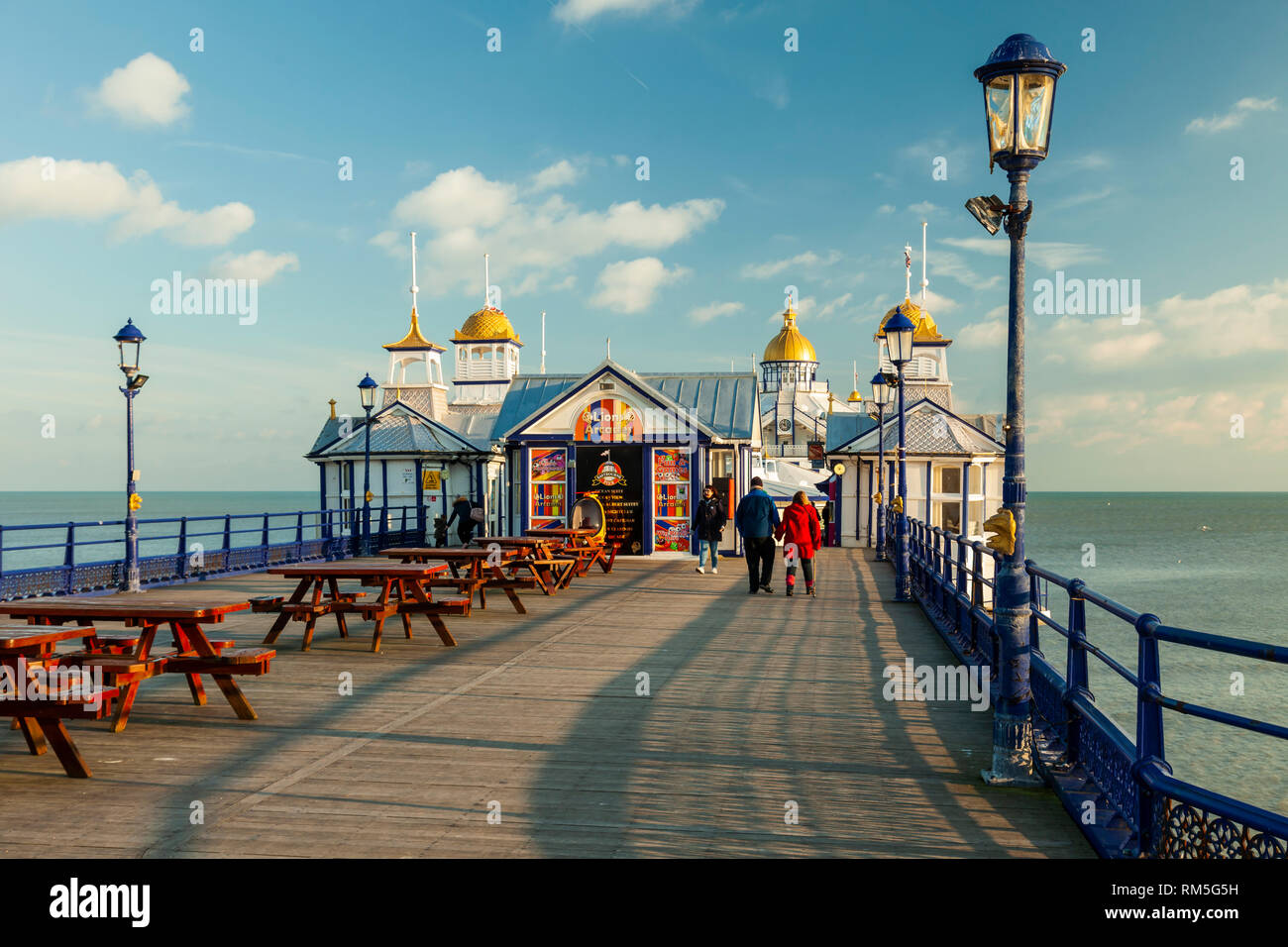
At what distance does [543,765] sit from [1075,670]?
315 centimetres

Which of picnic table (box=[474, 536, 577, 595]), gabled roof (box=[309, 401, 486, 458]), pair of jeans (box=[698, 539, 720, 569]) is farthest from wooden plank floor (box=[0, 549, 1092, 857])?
gabled roof (box=[309, 401, 486, 458])

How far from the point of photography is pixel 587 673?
928 cm

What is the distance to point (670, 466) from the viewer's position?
23.0 metres

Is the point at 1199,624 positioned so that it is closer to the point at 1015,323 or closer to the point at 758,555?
the point at 758,555

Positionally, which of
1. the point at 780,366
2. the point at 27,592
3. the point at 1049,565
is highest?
the point at 780,366

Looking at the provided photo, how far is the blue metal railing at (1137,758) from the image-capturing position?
3.73 meters

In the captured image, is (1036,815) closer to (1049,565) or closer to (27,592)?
(27,592)

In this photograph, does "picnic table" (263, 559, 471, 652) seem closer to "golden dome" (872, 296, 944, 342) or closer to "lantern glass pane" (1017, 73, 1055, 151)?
"lantern glass pane" (1017, 73, 1055, 151)

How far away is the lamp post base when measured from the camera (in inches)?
228

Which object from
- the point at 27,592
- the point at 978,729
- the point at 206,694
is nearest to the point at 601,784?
the point at 978,729

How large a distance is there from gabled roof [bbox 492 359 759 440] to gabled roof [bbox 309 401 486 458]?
3.53 meters

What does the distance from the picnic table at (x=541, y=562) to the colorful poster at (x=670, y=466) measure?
18.8ft

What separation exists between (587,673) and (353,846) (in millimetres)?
A: 4580

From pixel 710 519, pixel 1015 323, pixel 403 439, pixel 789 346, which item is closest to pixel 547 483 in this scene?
pixel 710 519
